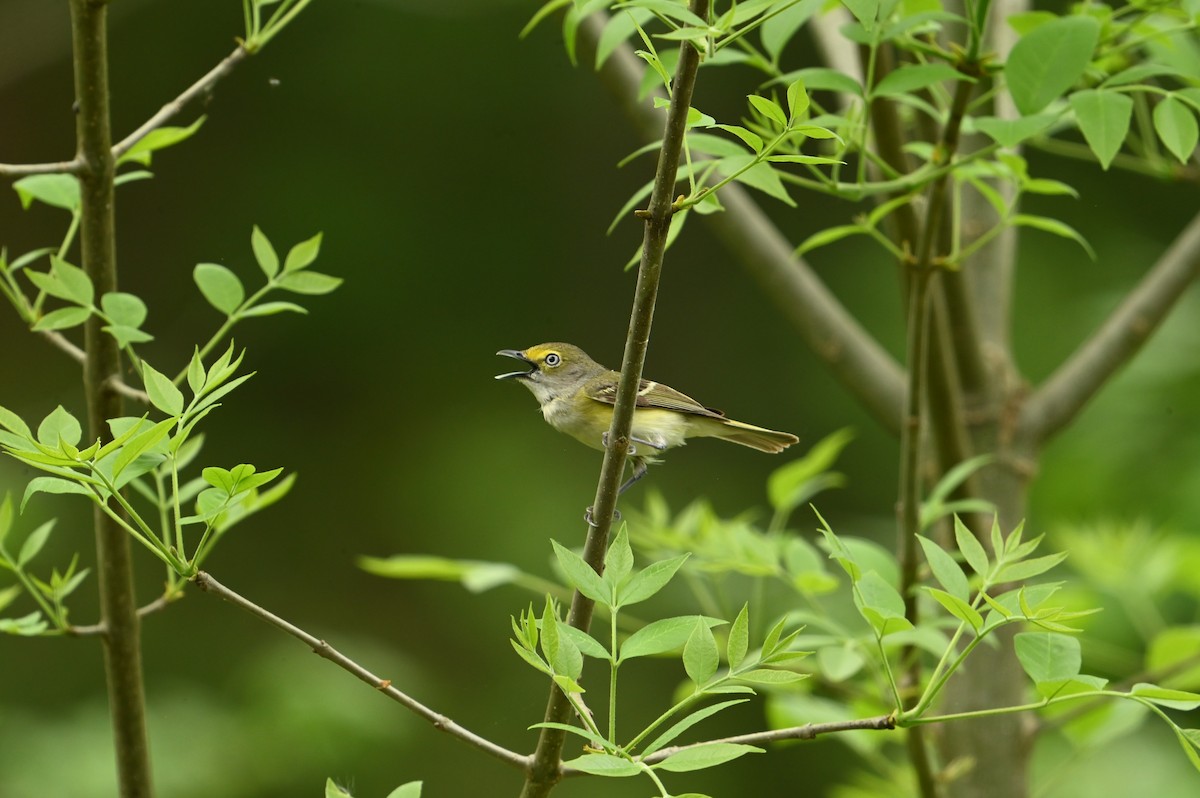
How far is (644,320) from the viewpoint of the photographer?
1150 mm

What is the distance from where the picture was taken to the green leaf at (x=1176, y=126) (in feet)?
5.00

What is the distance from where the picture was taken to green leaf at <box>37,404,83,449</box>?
1097 millimetres

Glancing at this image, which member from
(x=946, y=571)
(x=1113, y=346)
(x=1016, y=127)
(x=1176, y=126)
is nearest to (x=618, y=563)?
(x=946, y=571)

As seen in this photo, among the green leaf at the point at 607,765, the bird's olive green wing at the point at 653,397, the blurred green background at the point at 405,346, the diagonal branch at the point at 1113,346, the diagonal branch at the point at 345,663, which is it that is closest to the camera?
the green leaf at the point at 607,765

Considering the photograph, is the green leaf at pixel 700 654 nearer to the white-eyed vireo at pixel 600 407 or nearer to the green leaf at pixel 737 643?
the green leaf at pixel 737 643

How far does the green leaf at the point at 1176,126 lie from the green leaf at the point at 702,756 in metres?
0.95

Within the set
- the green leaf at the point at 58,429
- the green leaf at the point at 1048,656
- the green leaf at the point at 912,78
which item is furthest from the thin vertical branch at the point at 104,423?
the green leaf at the point at 1048,656

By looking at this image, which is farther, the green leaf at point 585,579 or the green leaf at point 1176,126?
the green leaf at point 1176,126

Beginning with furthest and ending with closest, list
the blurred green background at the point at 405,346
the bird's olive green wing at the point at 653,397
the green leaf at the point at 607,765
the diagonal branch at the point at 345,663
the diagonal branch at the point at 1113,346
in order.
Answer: the blurred green background at the point at 405,346
the diagonal branch at the point at 1113,346
the bird's olive green wing at the point at 653,397
the diagonal branch at the point at 345,663
the green leaf at the point at 607,765

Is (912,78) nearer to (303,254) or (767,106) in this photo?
(767,106)

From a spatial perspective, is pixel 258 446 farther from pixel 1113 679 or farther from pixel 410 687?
pixel 1113 679

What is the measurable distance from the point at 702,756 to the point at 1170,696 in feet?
1.37

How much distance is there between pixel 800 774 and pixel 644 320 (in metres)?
5.28

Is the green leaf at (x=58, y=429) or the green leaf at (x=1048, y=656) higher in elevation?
the green leaf at (x=58, y=429)
